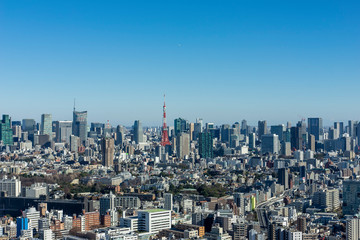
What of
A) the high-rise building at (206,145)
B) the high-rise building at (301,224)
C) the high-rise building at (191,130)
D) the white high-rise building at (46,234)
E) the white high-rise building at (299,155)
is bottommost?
the white high-rise building at (46,234)

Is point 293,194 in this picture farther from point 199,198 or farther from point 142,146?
point 142,146

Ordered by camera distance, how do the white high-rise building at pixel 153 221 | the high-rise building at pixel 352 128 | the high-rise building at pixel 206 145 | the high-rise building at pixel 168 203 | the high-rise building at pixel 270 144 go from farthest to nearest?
the high-rise building at pixel 352 128
the high-rise building at pixel 270 144
the high-rise building at pixel 206 145
the high-rise building at pixel 168 203
the white high-rise building at pixel 153 221

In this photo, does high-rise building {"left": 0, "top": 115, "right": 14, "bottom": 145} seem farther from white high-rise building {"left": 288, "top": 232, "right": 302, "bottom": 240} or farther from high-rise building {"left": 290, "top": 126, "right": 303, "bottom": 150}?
white high-rise building {"left": 288, "top": 232, "right": 302, "bottom": 240}

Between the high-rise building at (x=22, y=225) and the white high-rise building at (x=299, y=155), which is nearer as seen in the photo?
the high-rise building at (x=22, y=225)

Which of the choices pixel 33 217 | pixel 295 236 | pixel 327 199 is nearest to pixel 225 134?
pixel 327 199

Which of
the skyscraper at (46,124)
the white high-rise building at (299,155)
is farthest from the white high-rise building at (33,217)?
the skyscraper at (46,124)

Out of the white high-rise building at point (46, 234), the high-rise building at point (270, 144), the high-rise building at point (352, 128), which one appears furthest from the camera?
the high-rise building at point (352, 128)

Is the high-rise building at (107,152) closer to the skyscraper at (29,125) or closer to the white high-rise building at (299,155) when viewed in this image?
the white high-rise building at (299,155)

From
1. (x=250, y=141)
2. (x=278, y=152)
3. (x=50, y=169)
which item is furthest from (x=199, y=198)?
(x=250, y=141)
